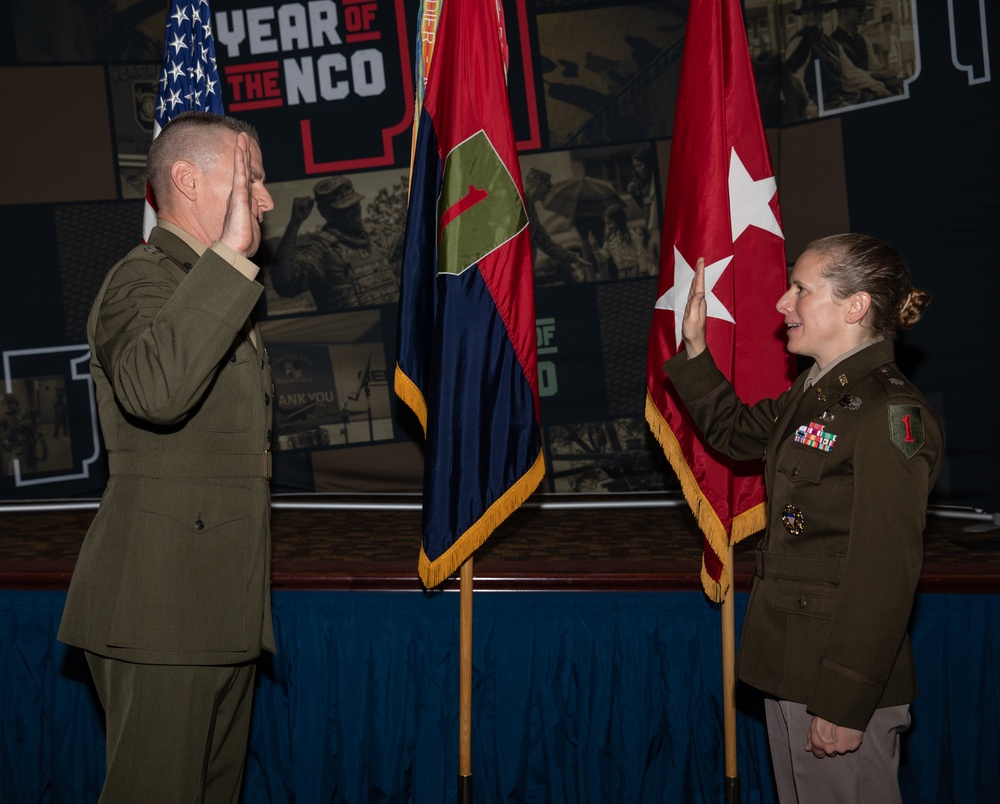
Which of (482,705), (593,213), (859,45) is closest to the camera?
(482,705)

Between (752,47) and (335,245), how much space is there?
1975mm

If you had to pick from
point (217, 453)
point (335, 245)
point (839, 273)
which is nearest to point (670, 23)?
point (335, 245)

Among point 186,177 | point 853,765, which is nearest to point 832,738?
point 853,765

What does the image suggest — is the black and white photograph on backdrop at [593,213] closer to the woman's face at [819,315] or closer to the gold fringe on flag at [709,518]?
the gold fringe on flag at [709,518]

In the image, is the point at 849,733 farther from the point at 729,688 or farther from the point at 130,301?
the point at 130,301

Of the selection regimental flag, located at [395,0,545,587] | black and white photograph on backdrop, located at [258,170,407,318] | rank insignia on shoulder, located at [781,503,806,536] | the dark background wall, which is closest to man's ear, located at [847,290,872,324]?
rank insignia on shoulder, located at [781,503,806,536]

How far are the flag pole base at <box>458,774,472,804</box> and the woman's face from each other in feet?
4.36

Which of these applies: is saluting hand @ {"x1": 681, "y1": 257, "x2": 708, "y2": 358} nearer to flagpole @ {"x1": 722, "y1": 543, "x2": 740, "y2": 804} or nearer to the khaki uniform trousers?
flagpole @ {"x1": 722, "y1": 543, "x2": 740, "y2": 804}

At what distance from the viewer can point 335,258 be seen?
13.5 ft

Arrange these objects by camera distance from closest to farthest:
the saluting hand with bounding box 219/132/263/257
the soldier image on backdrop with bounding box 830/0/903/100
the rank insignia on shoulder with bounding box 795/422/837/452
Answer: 1. the saluting hand with bounding box 219/132/263/257
2. the rank insignia on shoulder with bounding box 795/422/837/452
3. the soldier image on backdrop with bounding box 830/0/903/100

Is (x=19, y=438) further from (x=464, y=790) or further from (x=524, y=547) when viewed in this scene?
(x=464, y=790)

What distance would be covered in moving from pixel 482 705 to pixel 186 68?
6.78ft

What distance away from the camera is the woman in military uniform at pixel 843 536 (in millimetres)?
1438

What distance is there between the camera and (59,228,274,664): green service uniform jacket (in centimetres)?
146
